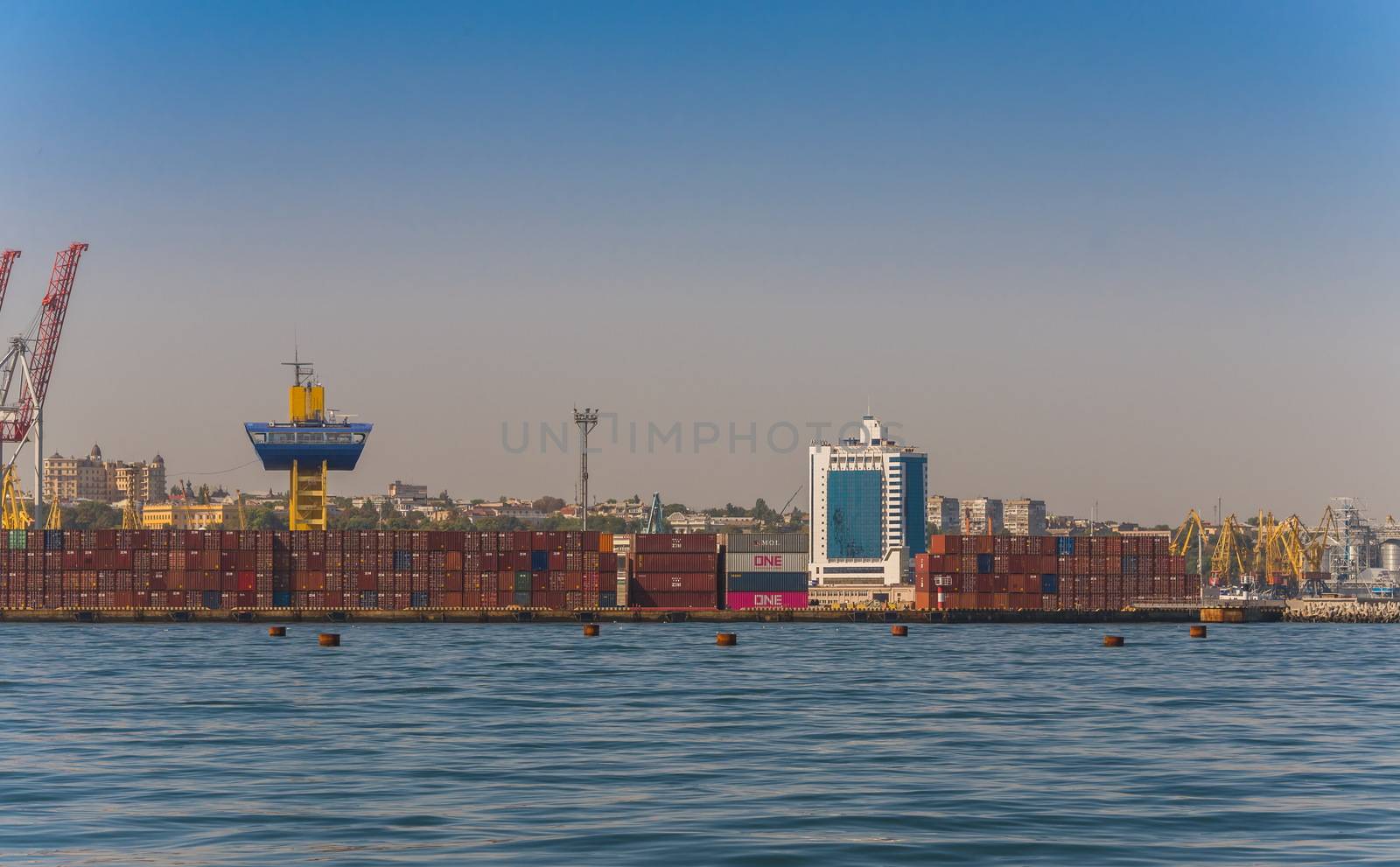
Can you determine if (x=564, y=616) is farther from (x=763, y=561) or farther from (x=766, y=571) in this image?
(x=763, y=561)

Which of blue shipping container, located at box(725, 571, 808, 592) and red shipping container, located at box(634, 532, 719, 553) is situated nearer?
red shipping container, located at box(634, 532, 719, 553)

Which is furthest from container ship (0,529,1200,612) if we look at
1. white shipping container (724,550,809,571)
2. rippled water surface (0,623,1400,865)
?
rippled water surface (0,623,1400,865)

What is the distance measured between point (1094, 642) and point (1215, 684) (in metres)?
44.4

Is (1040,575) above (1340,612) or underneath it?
above

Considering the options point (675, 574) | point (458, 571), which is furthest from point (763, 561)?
point (458, 571)

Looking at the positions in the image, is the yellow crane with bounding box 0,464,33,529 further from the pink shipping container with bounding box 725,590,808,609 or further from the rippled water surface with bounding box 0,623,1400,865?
the rippled water surface with bounding box 0,623,1400,865

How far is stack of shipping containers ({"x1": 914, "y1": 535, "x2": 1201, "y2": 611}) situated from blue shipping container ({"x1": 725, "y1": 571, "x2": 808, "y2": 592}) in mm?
14667

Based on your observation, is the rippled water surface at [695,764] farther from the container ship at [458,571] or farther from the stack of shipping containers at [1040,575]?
the stack of shipping containers at [1040,575]

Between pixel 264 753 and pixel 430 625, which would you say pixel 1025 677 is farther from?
pixel 430 625

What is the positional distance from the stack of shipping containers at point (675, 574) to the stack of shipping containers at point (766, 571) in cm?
698

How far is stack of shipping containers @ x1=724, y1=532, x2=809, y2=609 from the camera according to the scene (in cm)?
16262

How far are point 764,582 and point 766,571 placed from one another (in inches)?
41.1

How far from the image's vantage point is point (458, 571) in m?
148

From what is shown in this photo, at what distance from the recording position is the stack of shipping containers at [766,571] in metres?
163
